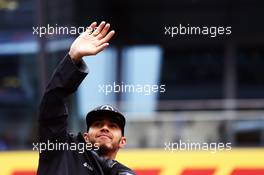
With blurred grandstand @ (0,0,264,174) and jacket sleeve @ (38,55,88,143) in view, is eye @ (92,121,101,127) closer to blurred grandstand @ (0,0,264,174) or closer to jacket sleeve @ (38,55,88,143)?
jacket sleeve @ (38,55,88,143)

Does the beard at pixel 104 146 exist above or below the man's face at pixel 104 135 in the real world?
below

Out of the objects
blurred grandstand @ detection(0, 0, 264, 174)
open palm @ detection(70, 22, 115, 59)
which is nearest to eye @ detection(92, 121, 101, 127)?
open palm @ detection(70, 22, 115, 59)

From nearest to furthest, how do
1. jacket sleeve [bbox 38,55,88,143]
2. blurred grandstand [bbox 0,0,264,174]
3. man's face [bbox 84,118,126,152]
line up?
Result: 1. jacket sleeve [bbox 38,55,88,143]
2. man's face [bbox 84,118,126,152]
3. blurred grandstand [bbox 0,0,264,174]

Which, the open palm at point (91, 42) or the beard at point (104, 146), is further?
the beard at point (104, 146)

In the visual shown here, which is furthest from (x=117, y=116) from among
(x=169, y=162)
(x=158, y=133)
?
(x=158, y=133)

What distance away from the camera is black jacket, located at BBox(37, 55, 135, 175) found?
2.22 metres

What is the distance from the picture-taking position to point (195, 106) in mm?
5461

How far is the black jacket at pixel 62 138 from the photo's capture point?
7.29ft

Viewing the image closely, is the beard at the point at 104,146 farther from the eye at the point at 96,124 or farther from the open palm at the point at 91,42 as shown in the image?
the open palm at the point at 91,42

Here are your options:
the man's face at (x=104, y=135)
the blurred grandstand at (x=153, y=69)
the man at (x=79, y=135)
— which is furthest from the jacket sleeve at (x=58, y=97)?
the blurred grandstand at (x=153, y=69)

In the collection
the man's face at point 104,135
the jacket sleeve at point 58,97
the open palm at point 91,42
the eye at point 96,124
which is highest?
the open palm at point 91,42

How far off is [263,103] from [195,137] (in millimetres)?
899

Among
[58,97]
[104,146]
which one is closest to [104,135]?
[104,146]

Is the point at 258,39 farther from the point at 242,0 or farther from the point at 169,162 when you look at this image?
the point at 169,162
